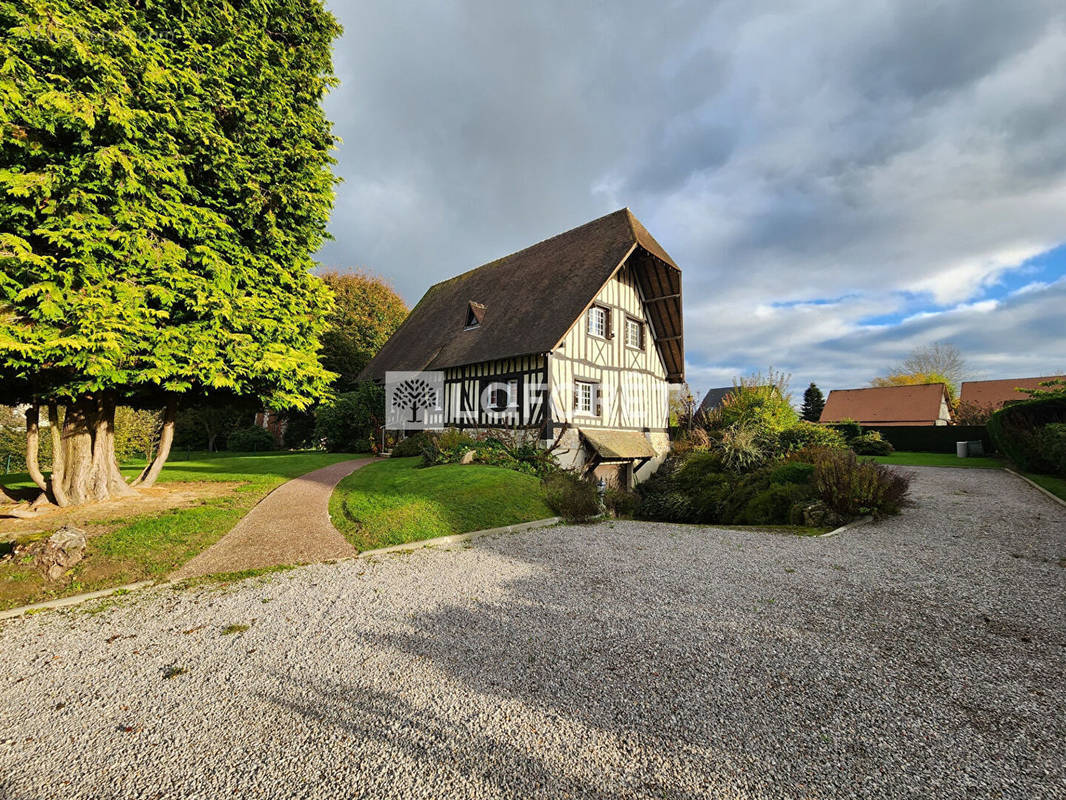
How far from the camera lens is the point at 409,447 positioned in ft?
57.6

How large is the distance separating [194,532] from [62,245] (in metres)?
4.42

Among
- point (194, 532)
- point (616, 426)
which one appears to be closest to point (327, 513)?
point (194, 532)

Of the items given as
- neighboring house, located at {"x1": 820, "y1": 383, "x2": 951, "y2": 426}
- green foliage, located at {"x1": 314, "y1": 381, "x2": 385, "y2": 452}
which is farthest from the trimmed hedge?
green foliage, located at {"x1": 314, "y1": 381, "x2": 385, "y2": 452}

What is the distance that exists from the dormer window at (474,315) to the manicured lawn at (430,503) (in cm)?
722

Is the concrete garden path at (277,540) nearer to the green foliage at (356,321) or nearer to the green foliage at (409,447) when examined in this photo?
the green foliage at (409,447)

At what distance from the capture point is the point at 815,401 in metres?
39.8

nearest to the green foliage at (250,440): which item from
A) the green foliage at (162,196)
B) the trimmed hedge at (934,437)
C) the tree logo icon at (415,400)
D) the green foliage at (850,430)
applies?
the tree logo icon at (415,400)

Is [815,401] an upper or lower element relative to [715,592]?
upper

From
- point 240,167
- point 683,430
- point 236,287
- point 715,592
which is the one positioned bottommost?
point 715,592

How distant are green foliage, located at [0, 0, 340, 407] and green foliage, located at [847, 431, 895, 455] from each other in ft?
69.2

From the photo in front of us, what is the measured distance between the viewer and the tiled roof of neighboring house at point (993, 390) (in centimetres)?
2916

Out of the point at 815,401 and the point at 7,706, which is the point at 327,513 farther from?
the point at 815,401

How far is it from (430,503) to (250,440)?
2289 centimetres

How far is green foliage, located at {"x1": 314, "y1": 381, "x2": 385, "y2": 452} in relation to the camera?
20552mm
